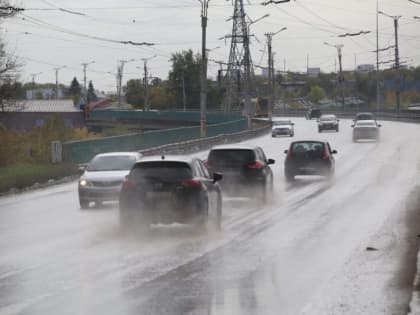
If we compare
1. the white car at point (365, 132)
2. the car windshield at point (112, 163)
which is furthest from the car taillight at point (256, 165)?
the white car at point (365, 132)

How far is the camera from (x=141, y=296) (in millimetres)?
11859

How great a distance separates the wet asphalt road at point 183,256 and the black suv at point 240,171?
1.25 feet

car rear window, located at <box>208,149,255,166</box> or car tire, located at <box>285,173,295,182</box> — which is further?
car tire, located at <box>285,173,295,182</box>

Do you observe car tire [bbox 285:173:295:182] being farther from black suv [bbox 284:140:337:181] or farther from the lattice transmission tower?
the lattice transmission tower

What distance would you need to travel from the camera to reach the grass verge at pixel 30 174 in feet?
118

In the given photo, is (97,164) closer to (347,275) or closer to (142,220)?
(142,220)

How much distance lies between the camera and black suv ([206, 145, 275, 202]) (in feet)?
94.1

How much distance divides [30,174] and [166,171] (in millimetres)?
20682

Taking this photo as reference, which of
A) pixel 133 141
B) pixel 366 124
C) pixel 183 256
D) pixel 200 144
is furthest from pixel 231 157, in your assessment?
pixel 366 124

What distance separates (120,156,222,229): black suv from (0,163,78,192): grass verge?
52.1 feet

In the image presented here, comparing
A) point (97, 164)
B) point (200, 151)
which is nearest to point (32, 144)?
point (200, 151)

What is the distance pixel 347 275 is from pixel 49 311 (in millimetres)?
4725

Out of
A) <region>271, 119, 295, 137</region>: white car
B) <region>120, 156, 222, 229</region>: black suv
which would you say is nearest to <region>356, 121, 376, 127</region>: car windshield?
<region>271, 119, 295, 137</region>: white car

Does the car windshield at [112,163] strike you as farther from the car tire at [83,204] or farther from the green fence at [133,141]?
the green fence at [133,141]
